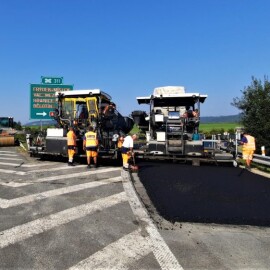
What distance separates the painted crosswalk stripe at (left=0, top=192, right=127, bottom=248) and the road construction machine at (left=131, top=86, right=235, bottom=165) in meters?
6.51

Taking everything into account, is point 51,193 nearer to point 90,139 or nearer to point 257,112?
point 90,139

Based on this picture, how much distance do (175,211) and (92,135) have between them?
6.31 m

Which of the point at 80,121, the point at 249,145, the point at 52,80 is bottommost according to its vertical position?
the point at 249,145

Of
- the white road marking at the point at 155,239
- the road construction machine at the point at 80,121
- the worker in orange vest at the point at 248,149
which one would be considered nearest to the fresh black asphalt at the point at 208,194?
the white road marking at the point at 155,239

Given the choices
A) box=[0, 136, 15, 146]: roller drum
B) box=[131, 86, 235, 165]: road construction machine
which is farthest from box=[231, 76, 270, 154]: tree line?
box=[0, 136, 15, 146]: roller drum

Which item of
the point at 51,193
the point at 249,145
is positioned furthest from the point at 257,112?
the point at 51,193

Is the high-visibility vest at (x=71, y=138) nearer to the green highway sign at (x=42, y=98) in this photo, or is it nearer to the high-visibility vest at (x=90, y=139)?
the high-visibility vest at (x=90, y=139)

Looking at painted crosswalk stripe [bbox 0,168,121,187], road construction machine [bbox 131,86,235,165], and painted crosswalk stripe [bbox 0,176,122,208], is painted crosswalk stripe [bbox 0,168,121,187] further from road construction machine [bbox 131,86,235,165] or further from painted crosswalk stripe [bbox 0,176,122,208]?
road construction machine [bbox 131,86,235,165]

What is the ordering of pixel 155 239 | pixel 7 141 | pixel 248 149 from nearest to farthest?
1. pixel 155 239
2. pixel 248 149
3. pixel 7 141

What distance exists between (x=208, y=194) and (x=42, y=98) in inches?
575

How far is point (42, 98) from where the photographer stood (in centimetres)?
2022

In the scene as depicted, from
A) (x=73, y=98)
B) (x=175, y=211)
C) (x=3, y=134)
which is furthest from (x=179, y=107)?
(x=3, y=134)

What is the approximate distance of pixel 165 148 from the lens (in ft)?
44.3

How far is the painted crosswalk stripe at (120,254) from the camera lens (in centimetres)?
389
